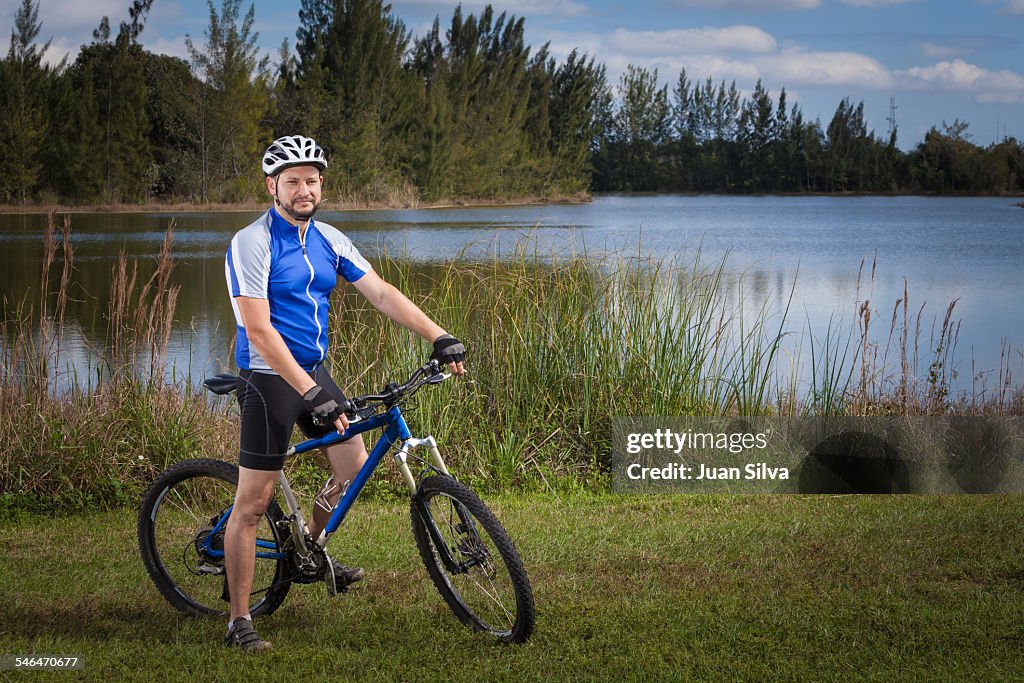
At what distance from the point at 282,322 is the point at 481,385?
10.0ft

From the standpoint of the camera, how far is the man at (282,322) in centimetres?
328

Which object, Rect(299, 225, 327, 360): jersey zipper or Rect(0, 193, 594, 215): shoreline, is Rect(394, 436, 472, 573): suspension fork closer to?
Rect(299, 225, 327, 360): jersey zipper

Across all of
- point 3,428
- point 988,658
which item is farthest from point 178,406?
point 988,658

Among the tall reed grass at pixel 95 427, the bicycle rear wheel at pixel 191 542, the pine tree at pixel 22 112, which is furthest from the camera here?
the pine tree at pixel 22 112

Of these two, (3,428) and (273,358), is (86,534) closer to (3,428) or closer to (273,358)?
(3,428)

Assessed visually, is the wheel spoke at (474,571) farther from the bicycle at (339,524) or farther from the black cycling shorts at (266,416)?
the black cycling shorts at (266,416)

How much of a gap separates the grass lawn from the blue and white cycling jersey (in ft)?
3.47

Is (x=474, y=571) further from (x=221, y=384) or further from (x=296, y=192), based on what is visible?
(x=296, y=192)

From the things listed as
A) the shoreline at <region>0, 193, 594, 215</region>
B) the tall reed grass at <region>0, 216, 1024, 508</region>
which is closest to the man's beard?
the tall reed grass at <region>0, 216, 1024, 508</region>

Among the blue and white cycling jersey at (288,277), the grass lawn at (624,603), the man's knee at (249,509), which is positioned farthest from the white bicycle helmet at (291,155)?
the grass lawn at (624,603)

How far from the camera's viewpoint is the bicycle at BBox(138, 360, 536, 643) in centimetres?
352

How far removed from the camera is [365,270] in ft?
12.0

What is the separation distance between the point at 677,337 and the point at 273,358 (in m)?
3.84

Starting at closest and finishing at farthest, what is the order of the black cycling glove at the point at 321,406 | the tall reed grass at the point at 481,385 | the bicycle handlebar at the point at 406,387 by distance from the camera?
the black cycling glove at the point at 321,406 < the bicycle handlebar at the point at 406,387 < the tall reed grass at the point at 481,385
